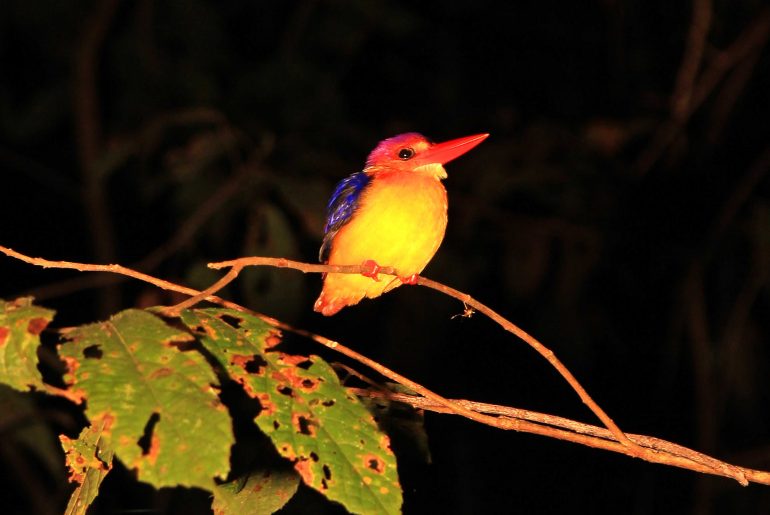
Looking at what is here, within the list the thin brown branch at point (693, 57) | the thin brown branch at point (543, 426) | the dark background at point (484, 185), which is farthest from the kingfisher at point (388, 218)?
the thin brown branch at point (693, 57)

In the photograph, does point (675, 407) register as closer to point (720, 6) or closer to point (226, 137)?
point (720, 6)

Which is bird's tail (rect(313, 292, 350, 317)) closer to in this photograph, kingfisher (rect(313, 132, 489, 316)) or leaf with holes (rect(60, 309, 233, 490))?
kingfisher (rect(313, 132, 489, 316))

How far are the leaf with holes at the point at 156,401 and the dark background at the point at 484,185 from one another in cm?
339

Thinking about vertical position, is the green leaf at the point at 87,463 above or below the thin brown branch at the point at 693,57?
below

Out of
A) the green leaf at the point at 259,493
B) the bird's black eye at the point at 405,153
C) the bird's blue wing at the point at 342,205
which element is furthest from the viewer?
the bird's black eye at the point at 405,153

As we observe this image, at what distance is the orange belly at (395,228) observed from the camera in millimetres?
2951

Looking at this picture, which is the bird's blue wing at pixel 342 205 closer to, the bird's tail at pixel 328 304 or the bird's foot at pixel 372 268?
the bird's tail at pixel 328 304

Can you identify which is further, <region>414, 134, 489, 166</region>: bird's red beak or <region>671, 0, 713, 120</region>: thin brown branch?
<region>671, 0, 713, 120</region>: thin brown branch

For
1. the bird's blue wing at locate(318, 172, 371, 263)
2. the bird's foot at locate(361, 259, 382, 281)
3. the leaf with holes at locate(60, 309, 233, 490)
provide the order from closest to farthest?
the leaf with holes at locate(60, 309, 233, 490) < the bird's foot at locate(361, 259, 382, 281) < the bird's blue wing at locate(318, 172, 371, 263)

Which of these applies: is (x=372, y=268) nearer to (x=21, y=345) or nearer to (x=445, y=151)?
(x=445, y=151)

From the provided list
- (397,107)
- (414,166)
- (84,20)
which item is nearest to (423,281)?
(414,166)

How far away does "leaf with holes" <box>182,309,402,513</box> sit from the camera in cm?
134

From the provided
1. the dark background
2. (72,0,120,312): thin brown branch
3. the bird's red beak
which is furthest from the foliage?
(72,0,120,312): thin brown branch

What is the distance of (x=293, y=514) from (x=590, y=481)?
4262 millimetres
